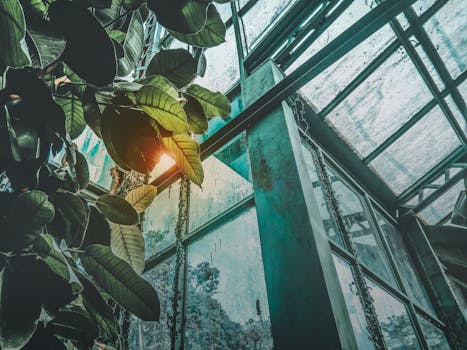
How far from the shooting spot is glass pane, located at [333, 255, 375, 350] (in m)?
1.67

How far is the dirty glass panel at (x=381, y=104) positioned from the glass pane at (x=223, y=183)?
6.21 ft

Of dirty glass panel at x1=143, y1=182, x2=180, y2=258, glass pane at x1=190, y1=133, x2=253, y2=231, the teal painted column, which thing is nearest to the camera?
the teal painted column

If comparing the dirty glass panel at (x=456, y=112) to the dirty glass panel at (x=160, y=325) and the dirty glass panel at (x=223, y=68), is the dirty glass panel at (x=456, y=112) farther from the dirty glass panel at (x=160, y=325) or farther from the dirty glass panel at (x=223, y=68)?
the dirty glass panel at (x=160, y=325)

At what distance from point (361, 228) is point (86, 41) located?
11.0 feet

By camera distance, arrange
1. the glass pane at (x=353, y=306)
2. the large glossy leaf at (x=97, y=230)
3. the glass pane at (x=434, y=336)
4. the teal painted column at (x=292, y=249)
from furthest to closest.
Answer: the glass pane at (x=434, y=336) → the glass pane at (x=353, y=306) → the teal painted column at (x=292, y=249) → the large glossy leaf at (x=97, y=230)

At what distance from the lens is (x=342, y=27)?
3051mm

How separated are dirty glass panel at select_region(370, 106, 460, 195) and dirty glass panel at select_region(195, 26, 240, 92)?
2493mm

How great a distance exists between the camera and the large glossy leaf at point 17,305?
1.71 ft

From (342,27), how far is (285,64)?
0.75 meters

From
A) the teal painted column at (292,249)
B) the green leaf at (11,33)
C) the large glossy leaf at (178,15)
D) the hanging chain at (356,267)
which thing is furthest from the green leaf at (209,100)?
the hanging chain at (356,267)

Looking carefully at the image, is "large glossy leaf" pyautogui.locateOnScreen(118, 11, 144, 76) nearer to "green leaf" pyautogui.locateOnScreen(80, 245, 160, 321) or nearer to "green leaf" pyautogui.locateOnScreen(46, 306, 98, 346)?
"green leaf" pyautogui.locateOnScreen(80, 245, 160, 321)

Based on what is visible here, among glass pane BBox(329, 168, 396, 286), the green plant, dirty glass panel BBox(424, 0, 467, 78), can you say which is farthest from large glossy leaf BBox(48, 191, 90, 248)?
dirty glass panel BBox(424, 0, 467, 78)

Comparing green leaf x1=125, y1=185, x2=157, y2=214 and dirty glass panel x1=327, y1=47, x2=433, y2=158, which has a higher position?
dirty glass panel x1=327, y1=47, x2=433, y2=158

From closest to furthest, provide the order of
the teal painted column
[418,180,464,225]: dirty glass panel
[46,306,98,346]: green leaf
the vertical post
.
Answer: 1. [46,306,98,346]: green leaf
2. the teal painted column
3. the vertical post
4. [418,180,464,225]: dirty glass panel
